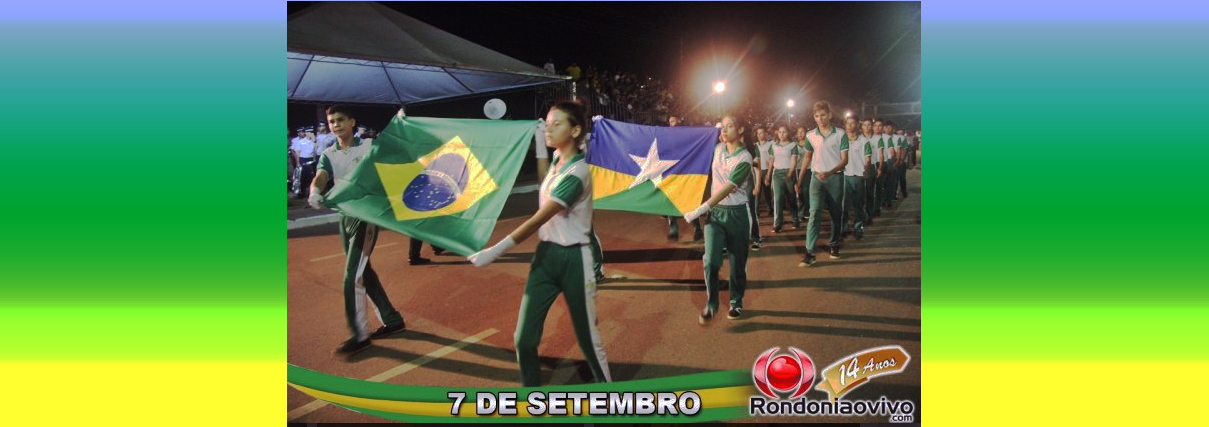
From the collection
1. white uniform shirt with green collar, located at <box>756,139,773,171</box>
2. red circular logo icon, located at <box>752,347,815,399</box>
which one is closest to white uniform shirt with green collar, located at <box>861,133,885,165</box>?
white uniform shirt with green collar, located at <box>756,139,773,171</box>

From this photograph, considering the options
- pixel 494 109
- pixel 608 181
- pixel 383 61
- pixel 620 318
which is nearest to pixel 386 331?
pixel 620 318

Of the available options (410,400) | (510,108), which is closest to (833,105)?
(510,108)

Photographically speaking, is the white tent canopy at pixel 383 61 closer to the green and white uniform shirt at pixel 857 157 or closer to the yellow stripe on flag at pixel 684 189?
the yellow stripe on flag at pixel 684 189

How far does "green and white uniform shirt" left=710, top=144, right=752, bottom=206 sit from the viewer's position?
379 cm

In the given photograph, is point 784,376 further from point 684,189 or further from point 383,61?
point 383,61

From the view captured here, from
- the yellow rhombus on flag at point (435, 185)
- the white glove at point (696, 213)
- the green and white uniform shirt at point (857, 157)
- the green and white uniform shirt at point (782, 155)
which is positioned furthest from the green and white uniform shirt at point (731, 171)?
the green and white uniform shirt at point (782, 155)

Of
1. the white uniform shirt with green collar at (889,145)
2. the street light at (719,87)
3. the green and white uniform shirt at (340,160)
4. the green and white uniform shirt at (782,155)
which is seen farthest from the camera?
the white uniform shirt with green collar at (889,145)

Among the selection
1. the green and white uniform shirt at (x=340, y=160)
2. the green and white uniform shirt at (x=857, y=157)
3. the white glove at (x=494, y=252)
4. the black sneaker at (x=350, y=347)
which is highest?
the green and white uniform shirt at (x=857, y=157)

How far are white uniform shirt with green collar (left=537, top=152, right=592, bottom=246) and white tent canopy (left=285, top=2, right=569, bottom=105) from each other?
1.45 m

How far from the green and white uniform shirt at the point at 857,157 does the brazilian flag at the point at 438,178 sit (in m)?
4.51

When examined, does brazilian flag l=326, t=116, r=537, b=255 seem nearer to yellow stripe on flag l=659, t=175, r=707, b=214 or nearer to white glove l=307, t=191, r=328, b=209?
white glove l=307, t=191, r=328, b=209

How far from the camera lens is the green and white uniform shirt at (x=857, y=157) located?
639cm

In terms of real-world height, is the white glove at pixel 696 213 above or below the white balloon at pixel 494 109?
below

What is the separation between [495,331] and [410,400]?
1025 mm
